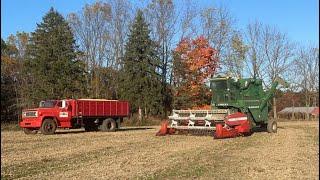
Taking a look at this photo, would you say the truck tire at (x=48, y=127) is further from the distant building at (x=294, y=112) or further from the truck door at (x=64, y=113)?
the distant building at (x=294, y=112)

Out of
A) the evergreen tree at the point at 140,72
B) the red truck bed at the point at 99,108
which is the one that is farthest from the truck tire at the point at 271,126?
the evergreen tree at the point at 140,72

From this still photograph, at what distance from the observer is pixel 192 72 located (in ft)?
181

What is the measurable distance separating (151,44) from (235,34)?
1469cm

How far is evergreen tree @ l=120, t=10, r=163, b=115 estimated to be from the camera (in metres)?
50.3

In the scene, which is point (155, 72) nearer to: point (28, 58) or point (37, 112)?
point (28, 58)

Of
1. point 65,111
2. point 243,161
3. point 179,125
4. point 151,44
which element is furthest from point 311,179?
point 151,44

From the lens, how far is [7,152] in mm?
15805

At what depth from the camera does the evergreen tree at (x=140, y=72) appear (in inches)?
1981

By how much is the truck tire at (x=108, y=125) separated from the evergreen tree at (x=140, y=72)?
19301 millimetres

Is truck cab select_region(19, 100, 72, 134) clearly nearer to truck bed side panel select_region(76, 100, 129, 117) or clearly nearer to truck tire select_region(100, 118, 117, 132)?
truck bed side panel select_region(76, 100, 129, 117)

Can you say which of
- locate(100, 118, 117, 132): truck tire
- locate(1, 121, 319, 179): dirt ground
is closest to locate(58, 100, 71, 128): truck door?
locate(100, 118, 117, 132): truck tire

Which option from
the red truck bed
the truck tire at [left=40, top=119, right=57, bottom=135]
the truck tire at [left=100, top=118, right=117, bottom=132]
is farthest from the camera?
the truck tire at [left=100, top=118, right=117, bottom=132]

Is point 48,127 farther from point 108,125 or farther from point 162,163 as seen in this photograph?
point 162,163

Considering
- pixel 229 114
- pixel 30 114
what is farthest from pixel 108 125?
pixel 229 114
